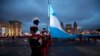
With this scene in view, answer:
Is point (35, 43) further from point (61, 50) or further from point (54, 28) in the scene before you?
point (61, 50)

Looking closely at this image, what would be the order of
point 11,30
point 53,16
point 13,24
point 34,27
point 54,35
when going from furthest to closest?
point 13,24, point 11,30, point 53,16, point 54,35, point 34,27

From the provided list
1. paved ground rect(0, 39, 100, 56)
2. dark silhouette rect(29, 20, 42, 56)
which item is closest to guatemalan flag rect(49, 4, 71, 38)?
paved ground rect(0, 39, 100, 56)

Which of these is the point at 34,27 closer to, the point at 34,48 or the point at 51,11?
the point at 34,48

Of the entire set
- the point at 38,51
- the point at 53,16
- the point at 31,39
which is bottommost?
the point at 38,51

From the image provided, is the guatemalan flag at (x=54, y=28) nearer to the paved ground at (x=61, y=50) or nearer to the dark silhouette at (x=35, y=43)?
the paved ground at (x=61, y=50)

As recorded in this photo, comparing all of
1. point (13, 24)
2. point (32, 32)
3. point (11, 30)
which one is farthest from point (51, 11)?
point (13, 24)

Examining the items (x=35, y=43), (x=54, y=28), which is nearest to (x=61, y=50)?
(x=54, y=28)

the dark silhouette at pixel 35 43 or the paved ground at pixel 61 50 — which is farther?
the paved ground at pixel 61 50

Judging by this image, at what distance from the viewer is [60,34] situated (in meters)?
11.0

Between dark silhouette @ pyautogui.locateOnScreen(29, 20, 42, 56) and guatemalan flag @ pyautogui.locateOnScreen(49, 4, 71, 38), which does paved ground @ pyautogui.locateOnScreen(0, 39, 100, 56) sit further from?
dark silhouette @ pyautogui.locateOnScreen(29, 20, 42, 56)

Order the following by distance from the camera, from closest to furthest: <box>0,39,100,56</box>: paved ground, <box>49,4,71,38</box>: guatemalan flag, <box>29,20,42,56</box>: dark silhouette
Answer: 1. <box>29,20,42,56</box>: dark silhouette
2. <box>49,4,71,38</box>: guatemalan flag
3. <box>0,39,100,56</box>: paved ground

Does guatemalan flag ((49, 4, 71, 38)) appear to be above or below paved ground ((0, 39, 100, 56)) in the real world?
above

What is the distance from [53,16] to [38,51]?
19.2ft

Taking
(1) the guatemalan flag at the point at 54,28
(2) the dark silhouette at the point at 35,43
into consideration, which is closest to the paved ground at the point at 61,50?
(1) the guatemalan flag at the point at 54,28
